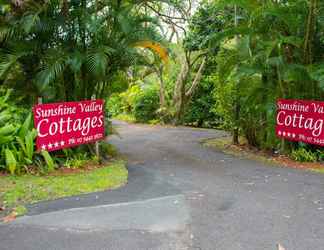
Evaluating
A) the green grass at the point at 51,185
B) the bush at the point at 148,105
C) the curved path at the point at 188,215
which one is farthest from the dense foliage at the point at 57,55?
the bush at the point at 148,105

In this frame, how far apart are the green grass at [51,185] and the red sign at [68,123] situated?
2.20 ft

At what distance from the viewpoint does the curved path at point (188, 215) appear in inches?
157

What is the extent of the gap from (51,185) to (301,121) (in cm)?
543

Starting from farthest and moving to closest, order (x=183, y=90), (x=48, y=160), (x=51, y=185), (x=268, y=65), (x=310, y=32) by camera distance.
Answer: (x=183, y=90), (x=268, y=65), (x=310, y=32), (x=48, y=160), (x=51, y=185)

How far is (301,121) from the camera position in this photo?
8398 millimetres

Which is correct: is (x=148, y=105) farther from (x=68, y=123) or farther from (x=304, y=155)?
(x=68, y=123)

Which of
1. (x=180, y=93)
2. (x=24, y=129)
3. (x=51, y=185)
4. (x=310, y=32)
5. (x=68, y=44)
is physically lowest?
(x=51, y=185)

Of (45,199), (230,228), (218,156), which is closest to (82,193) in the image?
(45,199)

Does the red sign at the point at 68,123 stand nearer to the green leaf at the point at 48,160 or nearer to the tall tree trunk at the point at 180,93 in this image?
the green leaf at the point at 48,160

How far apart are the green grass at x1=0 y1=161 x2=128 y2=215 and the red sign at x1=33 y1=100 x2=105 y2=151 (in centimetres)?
67

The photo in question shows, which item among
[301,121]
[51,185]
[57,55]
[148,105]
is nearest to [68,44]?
[57,55]

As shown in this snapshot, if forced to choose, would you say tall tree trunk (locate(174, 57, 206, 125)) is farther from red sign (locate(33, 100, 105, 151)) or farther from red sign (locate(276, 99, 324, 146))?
red sign (locate(33, 100, 105, 151))

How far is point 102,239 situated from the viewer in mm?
4039

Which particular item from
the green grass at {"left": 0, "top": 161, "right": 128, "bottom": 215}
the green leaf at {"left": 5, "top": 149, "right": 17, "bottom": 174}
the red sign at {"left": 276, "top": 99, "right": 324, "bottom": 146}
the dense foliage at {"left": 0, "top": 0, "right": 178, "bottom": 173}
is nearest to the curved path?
the green grass at {"left": 0, "top": 161, "right": 128, "bottom": 215}
